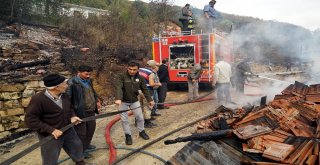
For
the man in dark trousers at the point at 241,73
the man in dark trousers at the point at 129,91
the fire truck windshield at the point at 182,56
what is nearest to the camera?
the man in dark trousers at the point at 129,91

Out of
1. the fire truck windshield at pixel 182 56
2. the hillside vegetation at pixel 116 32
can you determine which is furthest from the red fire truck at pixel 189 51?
the hillside vegetation at pixel 116 32

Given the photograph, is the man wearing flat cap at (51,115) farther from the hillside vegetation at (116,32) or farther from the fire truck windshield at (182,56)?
the fire truck windshield at (182,56)

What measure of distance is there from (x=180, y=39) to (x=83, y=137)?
7.68 metres

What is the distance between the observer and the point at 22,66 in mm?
8930

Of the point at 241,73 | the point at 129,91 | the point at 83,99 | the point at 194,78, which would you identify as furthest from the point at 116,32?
the point at 83,99

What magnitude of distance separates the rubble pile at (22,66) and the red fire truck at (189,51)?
459 cm

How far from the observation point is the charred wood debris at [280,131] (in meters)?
3.73


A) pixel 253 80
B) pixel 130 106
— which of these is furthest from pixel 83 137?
pixel 253 80

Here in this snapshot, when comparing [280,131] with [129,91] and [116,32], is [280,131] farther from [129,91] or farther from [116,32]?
[116,32]

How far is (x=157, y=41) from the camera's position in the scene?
12.4 metres

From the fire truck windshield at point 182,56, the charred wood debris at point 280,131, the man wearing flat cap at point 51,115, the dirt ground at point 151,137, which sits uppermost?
the fire truck windshield at point 182,56

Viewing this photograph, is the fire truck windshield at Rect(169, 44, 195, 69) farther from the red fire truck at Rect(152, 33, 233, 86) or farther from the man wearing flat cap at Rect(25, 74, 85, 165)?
the man wearing flat cap at Rect(25, 74, 85, 165)

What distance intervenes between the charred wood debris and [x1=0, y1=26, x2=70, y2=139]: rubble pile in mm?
4860

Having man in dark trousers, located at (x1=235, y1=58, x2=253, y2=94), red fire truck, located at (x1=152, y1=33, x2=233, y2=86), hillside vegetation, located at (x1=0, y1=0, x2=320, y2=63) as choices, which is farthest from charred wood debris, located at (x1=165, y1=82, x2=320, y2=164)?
hillside vegetation, located at (x1=0, y1=0, x2=320, y2=63)
